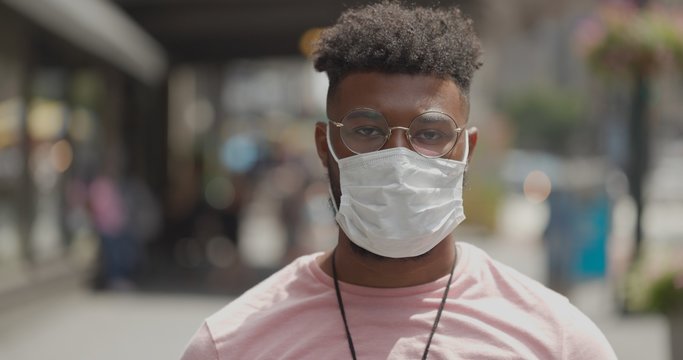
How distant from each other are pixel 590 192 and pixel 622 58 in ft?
8.51

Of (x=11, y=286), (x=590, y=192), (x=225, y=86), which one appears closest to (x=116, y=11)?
(x=11, y=286)

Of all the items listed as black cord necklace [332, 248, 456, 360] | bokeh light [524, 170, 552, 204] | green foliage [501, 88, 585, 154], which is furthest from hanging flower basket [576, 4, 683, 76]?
green foliage [501, 88, 585, 154]

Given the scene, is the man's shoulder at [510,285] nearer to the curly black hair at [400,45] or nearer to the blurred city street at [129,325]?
the curly black hair at [400,45]

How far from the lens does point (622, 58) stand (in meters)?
9.27

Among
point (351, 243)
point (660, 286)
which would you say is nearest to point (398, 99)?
point (351, 243)

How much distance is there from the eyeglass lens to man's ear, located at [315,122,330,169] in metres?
0.15

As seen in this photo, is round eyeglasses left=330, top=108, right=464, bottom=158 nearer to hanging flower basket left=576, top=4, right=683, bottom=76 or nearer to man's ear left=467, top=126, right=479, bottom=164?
man's ear left=467, top=126, right=479, bottom=164

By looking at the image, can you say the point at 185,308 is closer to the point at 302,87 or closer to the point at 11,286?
the point at 11,286

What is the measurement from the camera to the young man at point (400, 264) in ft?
6.88

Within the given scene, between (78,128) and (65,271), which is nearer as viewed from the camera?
(65,271)

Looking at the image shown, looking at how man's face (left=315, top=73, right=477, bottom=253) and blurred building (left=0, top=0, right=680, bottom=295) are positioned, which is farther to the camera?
blurred building (left=0, top=0, right=680, bottom=295)

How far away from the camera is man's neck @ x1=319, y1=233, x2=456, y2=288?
2.19 meters

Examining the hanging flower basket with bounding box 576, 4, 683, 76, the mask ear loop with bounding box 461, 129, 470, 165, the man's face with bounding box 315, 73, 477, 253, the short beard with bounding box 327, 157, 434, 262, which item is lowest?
the short beard with bounding box 327, 157, 434, 262

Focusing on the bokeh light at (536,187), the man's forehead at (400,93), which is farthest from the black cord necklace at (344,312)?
the bokeh light at (536,187)
